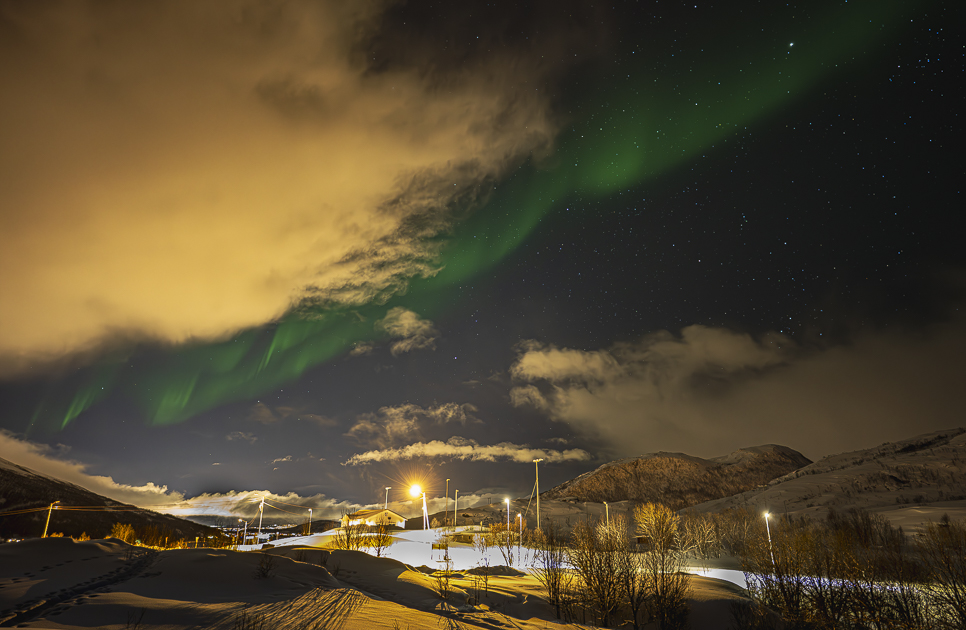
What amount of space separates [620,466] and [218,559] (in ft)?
505

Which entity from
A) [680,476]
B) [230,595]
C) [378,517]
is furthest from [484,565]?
[680,476]

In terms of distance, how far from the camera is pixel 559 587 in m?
20.3

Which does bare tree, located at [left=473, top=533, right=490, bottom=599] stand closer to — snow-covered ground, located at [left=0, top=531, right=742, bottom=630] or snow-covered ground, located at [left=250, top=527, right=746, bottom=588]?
snow-covered ground, located at [left=250, top=527, right=746, bottom=588]

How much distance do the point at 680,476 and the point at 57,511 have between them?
6377 inches

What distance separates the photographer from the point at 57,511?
102812 millimetres

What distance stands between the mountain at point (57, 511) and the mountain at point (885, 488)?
328ft

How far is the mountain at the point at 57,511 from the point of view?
298ft

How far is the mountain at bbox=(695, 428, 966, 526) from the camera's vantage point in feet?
199

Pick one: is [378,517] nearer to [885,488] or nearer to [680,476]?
[885,488]

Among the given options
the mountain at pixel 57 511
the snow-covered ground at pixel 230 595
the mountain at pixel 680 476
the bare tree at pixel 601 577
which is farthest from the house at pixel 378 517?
the bare tree at pixel 601 577

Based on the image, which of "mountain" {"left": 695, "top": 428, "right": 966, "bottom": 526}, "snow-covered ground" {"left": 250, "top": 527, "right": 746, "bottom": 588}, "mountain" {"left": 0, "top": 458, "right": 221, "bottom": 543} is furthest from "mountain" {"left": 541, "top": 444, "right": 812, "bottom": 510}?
"mountain" {"left": 0, "top": 458, "right": 221, "bottom": 543}

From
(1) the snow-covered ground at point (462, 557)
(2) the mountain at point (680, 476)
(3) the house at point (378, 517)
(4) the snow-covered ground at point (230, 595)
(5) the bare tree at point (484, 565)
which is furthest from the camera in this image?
(2) the mountain at point (680, 476)

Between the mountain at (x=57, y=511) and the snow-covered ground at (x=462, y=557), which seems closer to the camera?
the snow-covered ground at (x=462, y=557)

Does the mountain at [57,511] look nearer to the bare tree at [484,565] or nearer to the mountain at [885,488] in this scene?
the bare tree at [484,565]
